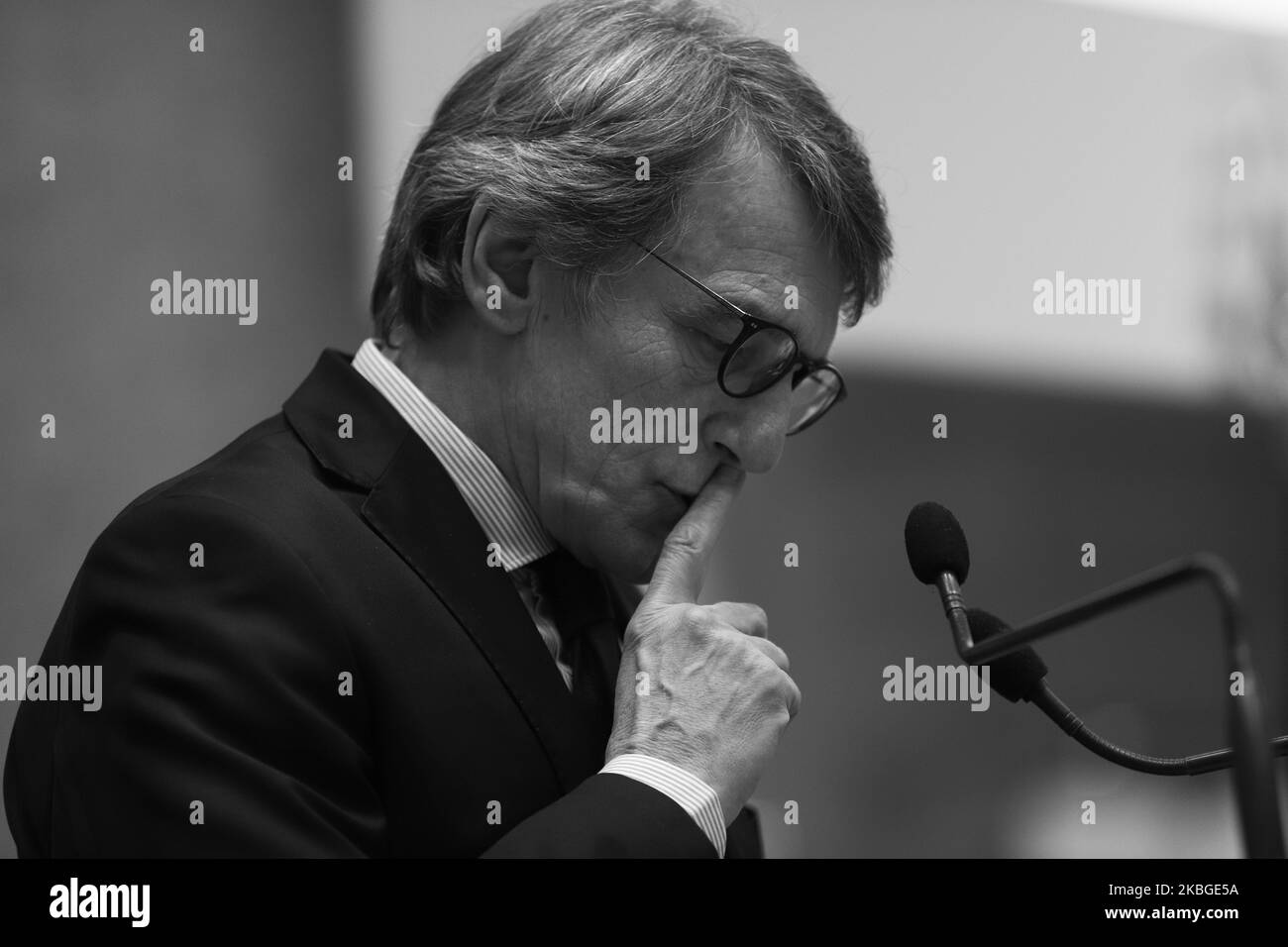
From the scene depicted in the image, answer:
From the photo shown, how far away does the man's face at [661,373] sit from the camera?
5.23 ft

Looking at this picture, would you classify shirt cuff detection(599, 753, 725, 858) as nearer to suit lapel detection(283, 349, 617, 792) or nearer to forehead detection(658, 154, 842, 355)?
suit lapel detection(283, 349, 617, 792)

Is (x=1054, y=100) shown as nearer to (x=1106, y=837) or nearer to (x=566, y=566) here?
(x=1106, y=837)

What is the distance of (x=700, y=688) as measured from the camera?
1398mm

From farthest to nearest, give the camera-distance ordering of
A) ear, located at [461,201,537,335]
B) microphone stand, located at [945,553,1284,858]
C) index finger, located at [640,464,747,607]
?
ear, located at [461,201,537,335] → index finger, located at [640,464,747,607] → microphone stand, located at [945,553,1284,858]

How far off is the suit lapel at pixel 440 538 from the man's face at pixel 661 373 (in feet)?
0.49

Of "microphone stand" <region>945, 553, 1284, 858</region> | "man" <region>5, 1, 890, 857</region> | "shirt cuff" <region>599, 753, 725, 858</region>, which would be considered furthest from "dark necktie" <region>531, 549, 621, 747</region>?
"microphone stand" <region>945, 553, 1284, 858</region>

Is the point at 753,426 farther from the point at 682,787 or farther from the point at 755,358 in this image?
the point at 682,787

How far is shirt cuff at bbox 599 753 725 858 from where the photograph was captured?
1.28 m

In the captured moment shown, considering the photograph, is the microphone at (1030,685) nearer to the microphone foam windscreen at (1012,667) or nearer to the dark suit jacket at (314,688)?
the microphone foam windscreen at (1012,667)

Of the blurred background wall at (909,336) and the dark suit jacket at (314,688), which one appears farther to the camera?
the blurred background wall at (909,336)

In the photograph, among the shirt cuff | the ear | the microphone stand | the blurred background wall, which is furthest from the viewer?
Answer: the blurred background wall

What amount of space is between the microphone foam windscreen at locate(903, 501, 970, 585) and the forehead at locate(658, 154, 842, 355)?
329 mm

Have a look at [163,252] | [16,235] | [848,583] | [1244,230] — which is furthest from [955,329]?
[16,235]

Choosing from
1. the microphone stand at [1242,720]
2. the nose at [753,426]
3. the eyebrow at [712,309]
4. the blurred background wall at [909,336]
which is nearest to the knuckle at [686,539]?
the nose at [753,426]
